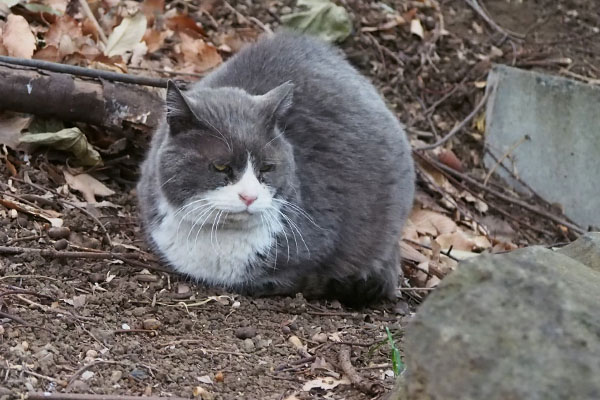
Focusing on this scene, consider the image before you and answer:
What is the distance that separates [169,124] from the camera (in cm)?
340

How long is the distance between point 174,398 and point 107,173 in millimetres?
2185

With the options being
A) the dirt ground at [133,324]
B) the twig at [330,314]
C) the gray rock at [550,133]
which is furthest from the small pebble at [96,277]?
the gray rock at [550,133]

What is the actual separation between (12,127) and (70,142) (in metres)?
0.31

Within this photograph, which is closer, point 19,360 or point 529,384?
point 529,384

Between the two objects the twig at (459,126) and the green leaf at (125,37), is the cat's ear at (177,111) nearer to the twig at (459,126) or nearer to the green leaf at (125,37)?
the green leaf at (125,37)

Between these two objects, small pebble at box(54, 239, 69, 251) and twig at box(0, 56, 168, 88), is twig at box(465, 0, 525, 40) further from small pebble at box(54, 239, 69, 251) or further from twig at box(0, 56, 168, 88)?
small pebble at box(54, 239, 69, 251)

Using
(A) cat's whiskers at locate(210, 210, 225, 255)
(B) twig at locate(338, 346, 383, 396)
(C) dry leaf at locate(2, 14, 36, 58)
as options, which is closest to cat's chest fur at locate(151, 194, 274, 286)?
(A) cat's whiskers at locate(210, 210, 225, 255)

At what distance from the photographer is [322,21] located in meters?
5.82

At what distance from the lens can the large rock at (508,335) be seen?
5.58 feet

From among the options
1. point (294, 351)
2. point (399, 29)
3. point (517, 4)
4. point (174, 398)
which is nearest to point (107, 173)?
point (294, 351)

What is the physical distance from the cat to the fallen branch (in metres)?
0.41

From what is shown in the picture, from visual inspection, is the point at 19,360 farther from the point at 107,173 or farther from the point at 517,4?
the point at 517,4

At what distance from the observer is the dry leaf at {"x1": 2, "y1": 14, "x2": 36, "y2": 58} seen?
445 centimetres

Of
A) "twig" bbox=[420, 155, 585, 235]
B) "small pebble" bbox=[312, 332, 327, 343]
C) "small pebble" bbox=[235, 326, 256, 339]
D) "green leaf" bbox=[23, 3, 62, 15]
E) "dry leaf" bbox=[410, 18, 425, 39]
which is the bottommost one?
"twig" bbox=[420, 155, 585, 235]
